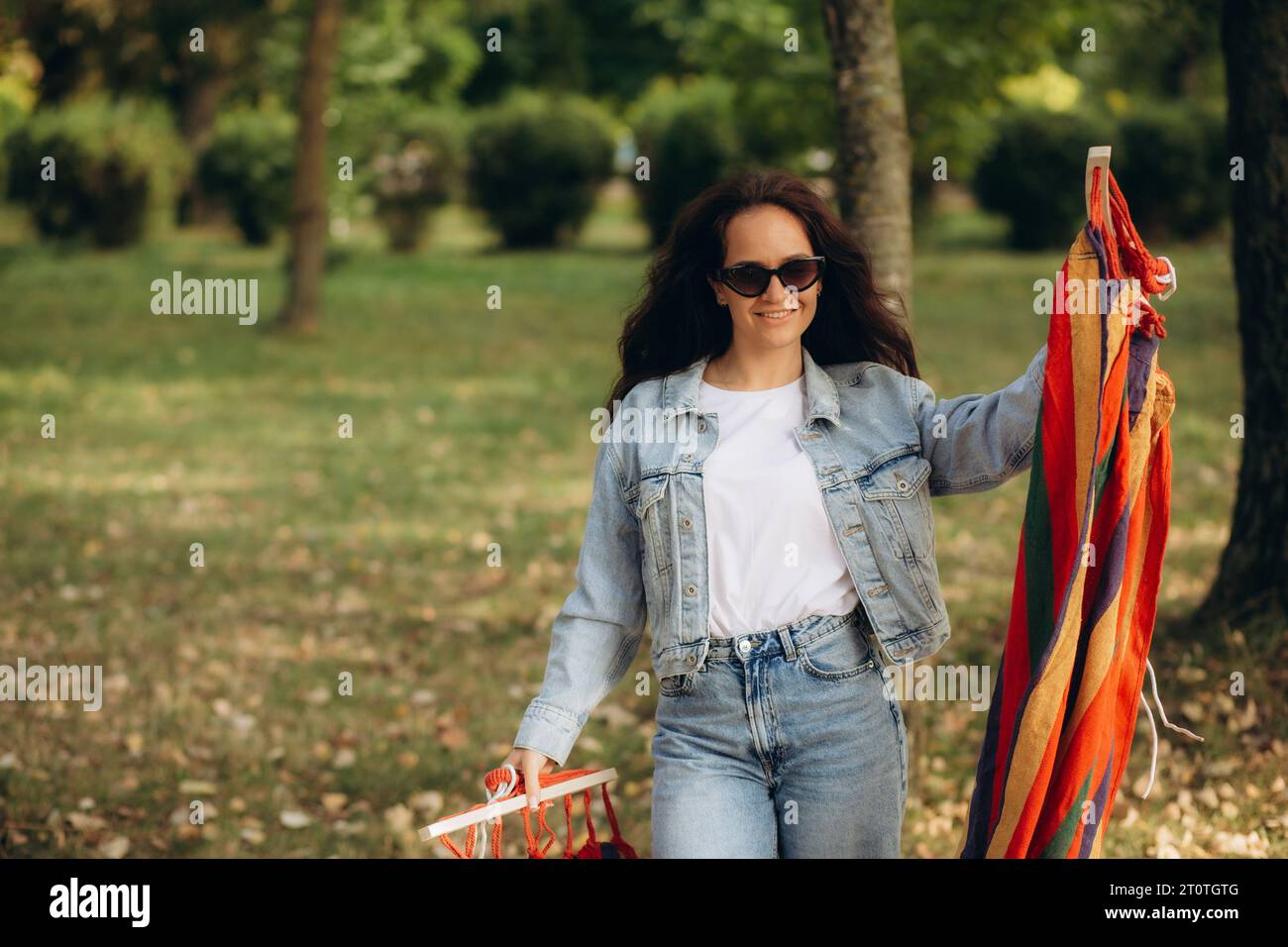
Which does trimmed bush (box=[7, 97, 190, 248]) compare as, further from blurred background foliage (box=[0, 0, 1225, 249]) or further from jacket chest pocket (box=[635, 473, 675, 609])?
jacket chest pocket (box=[635, 473, 675, 609])

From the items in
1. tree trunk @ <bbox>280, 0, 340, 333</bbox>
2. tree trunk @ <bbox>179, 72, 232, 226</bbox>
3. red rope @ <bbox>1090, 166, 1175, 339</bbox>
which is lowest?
red rope @ <bbox>1090, 166, 1175, 339</bbox>

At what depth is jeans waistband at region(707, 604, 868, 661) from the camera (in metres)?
2.75

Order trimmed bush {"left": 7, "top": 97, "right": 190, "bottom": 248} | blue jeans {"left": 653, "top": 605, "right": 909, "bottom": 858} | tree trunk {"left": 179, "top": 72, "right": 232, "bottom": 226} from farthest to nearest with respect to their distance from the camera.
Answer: tree trunk {"left": 179, "top": 72, "right": 232, "bottom": 226}, trimmed bush {"left": 7, "top": 97, "right": 190, "bottom": 248}, blue jeans {"left": 653, "top": 605, "right": 909, "bottom": 858}

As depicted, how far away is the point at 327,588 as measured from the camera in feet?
24.2

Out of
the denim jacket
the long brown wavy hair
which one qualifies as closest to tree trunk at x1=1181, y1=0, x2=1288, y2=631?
the long brown wavy hair

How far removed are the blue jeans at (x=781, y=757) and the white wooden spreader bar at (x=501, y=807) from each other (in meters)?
0.16

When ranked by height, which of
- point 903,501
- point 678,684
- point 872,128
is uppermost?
point 872,128

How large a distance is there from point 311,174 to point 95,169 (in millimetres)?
9042

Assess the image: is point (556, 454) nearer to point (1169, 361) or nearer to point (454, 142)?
point (1169, 361)

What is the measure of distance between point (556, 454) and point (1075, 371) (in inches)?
306

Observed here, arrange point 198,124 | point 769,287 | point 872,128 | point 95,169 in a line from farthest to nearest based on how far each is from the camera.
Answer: point 198,124 → point 95,169 → point 872,128 → point 769,287

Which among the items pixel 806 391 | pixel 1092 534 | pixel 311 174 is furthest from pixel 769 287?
pixel 311 174

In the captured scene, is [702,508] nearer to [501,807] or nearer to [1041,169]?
[501,807]

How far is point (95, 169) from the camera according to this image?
21.8m
